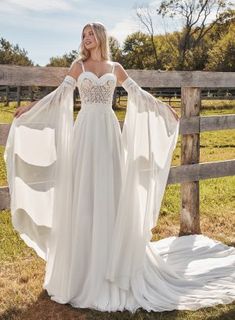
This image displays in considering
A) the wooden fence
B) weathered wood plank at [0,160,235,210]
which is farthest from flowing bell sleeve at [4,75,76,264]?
weathered wood plank at [0,160,235,210]

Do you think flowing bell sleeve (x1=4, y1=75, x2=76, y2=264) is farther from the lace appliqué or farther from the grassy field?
the grassy field

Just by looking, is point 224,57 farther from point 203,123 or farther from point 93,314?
point 93,314

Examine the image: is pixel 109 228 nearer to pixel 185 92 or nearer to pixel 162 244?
pixel 162 244

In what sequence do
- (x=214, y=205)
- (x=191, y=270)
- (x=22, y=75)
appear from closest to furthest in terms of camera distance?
1. (x=22, y=75)
2. (x=191, y=270)
3. (x=214, y=205)

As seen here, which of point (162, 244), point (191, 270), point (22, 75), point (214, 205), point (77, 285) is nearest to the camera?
point (77, 285)

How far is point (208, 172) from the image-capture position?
6.76 meters

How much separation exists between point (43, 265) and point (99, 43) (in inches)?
96.5

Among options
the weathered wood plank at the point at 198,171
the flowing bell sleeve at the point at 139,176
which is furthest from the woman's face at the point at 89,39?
the weathered wood plank at the point at 198,171

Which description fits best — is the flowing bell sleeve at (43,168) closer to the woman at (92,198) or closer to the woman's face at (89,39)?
the woman at (92,198)

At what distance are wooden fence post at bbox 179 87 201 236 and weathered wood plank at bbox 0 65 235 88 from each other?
15cm

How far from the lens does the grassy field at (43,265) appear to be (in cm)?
440

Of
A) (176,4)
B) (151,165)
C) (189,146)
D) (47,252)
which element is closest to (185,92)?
(189,146)

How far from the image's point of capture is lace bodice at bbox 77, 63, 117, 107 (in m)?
4.58

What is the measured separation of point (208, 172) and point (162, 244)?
123 centimetres
